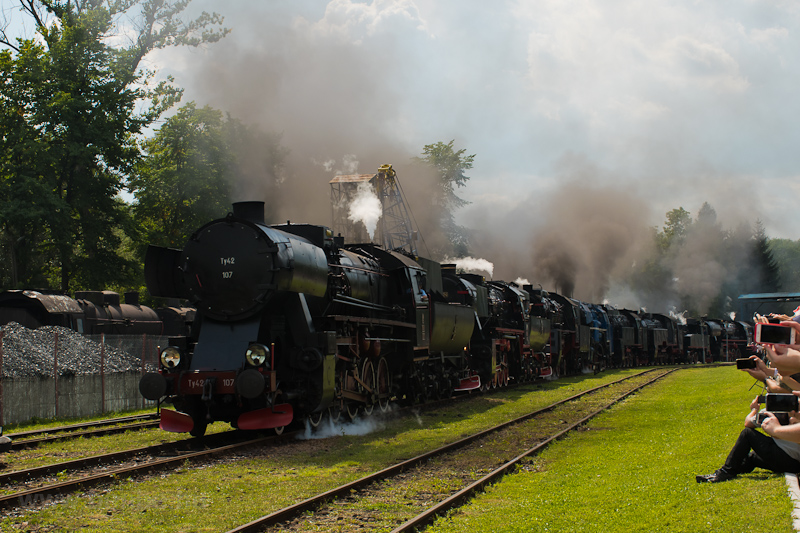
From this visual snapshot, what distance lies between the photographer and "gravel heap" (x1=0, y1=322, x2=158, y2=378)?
15.2 m

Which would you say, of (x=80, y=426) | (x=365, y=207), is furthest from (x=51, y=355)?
(x=365, y=207)

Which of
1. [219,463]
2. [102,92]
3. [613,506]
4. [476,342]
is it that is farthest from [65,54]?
[613,506]

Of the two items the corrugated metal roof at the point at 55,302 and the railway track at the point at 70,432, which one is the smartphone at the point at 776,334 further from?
the corrugated metal roof at the point at 55,302

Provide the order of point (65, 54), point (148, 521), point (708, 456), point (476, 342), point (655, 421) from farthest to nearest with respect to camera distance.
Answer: point (65, 54) → point (476, 342) → point (655, 421) → point (708, 456) → point (148, 521)

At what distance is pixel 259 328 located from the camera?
37.6 feet

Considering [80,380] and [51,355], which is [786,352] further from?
[51,355]

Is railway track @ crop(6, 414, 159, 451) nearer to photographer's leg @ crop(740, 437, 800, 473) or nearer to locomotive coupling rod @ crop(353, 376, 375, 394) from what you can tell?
locomotive coupling rod @ crop(353, 376, 375, 394)

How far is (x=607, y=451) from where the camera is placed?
10.9m

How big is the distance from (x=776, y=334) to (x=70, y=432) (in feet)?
39.1

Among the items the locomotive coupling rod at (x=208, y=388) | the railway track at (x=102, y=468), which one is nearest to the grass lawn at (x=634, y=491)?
the railway track at (x=102, y=468)

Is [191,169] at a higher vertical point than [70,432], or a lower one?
higher

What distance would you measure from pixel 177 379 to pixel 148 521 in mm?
4562

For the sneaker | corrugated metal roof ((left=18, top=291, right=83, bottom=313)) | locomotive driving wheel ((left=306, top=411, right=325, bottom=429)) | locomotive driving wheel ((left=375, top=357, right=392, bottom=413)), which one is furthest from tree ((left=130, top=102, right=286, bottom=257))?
the sneaker

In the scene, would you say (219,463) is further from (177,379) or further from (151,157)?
(151,157)
